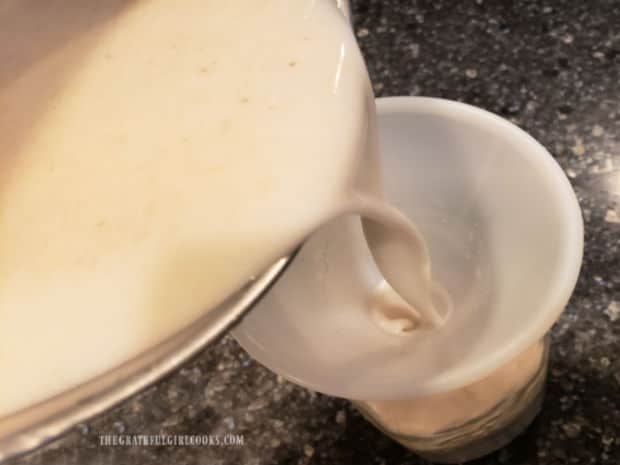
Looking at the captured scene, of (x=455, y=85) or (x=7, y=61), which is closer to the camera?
(x=7, y=61)

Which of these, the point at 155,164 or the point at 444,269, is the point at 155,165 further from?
the point at 444,269

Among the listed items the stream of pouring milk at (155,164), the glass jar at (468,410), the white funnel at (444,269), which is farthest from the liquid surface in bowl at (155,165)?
the glass jar at (468,410)

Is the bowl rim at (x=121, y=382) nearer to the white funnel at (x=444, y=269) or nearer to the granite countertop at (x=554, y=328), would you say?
the white funnel at (x=444, y=269)

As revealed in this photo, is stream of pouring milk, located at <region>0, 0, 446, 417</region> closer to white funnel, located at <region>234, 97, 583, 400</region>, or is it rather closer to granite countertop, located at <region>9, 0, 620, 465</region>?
white funnel, located at <region>234, 97, 583, 400</region>

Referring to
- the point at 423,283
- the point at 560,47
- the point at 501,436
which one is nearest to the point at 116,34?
the point at 423,283

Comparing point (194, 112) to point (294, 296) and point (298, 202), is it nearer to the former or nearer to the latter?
point (298, 202)

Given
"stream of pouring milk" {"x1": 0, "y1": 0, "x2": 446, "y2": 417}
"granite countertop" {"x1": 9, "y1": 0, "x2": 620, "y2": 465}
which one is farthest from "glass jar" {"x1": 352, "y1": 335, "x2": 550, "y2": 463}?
"stream of pouring milk" {"x1": 0, "y1": 0, "x2": 446, "y2": 417}
